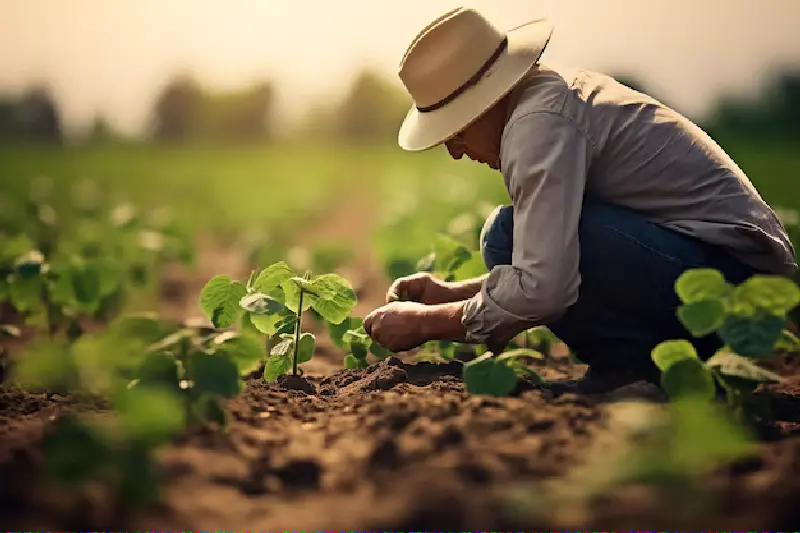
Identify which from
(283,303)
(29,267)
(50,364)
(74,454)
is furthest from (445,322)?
(29,267)

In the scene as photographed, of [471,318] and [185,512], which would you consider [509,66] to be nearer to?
[471,318]

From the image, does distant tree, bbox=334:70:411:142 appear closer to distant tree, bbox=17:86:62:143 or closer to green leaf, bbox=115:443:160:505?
distant tree, bbox=17:86:62:143

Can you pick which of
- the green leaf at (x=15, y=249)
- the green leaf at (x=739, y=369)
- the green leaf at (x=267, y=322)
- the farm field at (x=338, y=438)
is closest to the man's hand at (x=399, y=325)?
the farm field at (x=338, y=438)

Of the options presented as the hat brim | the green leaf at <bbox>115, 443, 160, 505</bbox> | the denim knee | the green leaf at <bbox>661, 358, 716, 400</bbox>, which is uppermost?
the hat brim

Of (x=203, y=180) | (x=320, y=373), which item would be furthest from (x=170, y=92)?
(x=320, y=373)

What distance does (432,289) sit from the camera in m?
3.09

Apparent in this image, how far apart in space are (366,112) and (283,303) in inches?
2736

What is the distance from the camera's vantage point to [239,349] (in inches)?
94.7

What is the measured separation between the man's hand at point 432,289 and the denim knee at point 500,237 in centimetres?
16

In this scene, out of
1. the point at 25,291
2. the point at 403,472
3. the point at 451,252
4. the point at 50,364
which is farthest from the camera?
the point at 25,291

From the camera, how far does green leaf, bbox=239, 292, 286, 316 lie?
2.69m

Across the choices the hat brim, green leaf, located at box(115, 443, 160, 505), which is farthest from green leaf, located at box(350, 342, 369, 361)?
green leaf, located at box(115, 443, 160, 505)

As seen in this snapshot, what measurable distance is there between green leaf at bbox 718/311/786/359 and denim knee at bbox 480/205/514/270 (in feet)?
2.51

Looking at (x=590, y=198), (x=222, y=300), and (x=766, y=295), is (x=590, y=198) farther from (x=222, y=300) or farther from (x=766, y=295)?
(x=222, y=300)
